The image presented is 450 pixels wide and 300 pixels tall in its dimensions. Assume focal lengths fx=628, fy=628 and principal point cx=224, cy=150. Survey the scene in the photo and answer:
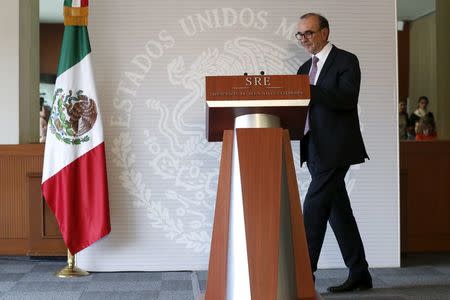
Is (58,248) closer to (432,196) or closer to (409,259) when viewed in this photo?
(409,259)

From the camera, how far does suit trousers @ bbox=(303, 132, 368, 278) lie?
325 cm

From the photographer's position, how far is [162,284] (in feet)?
11.8

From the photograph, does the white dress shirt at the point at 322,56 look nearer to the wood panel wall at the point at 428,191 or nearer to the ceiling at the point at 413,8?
the wood panel wall at the point at 428,191

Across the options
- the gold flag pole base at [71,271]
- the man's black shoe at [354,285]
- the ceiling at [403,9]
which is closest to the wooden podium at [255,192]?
the man's black shoe at [354,285]

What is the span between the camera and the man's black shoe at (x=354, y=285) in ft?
11.0

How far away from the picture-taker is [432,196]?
191 inches

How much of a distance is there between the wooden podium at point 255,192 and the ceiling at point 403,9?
28.7 feet

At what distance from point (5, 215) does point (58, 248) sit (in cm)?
55

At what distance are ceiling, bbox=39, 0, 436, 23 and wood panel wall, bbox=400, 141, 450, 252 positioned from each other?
677 cm

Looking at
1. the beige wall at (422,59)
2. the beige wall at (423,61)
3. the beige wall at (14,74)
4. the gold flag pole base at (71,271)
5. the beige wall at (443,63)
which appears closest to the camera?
the gold flag pole base at (71,271)

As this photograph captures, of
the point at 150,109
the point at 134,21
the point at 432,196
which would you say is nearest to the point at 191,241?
the point at 150,109

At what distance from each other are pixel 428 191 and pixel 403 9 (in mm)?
7680

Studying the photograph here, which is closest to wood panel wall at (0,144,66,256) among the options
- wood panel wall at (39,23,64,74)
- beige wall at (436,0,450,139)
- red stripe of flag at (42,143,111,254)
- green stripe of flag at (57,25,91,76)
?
red stripe of flag at (42,143,111,254)

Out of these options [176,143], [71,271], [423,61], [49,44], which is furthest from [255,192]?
[49,44]
